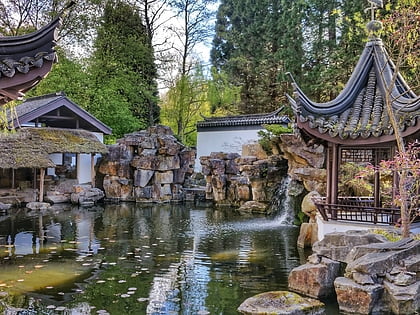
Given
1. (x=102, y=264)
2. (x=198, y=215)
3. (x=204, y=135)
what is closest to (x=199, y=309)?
(x=102, y=264)

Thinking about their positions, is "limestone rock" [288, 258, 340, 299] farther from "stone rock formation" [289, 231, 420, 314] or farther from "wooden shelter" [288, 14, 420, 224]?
"wooden shelter" [288, 14, 420, 224]

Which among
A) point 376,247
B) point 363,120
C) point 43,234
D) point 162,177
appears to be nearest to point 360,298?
point 376,247

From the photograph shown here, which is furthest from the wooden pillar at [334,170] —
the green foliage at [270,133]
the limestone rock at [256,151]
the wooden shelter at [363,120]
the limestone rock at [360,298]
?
the limestone rock at [256,151]

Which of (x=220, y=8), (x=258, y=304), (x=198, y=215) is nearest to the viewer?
(x=258, y=304)

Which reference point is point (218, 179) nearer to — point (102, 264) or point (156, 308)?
point (102, 264)

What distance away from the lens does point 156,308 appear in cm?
588

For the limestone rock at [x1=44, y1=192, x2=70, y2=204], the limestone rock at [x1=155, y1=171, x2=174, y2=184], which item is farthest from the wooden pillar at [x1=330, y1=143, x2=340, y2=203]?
the limestone rock at [x1=44, y1=192, x2=70, y2=204]

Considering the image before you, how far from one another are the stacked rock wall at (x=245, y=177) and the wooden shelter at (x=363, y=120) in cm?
719

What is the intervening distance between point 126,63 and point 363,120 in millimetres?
19522

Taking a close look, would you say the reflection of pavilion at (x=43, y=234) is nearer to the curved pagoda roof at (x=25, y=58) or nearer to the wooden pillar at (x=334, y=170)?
the wooden pillar at (x=334, y=170)

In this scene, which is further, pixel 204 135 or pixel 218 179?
pixel 204 135

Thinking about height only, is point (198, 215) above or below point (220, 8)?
below

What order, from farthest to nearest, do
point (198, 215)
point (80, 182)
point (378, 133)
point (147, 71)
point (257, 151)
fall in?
point (147, 71) → point (80, 182) → point (257, 151) → point (198, 215) → point (378, 133)

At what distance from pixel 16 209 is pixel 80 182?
4.92m
